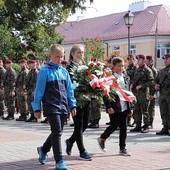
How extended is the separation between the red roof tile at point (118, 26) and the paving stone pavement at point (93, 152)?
3762 centimetres

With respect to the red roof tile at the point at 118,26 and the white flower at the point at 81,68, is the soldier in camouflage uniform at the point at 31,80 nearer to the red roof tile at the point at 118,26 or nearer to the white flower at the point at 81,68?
the white flower at the point at 81,68

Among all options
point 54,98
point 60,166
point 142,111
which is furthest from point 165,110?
point 60,166

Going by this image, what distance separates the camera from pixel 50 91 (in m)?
7.19

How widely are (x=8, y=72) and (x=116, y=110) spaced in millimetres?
8314

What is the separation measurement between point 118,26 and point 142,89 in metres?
46.2

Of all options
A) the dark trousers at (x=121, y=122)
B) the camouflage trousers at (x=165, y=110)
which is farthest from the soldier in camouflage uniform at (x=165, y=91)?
the dark trousers at (x=121, y=122)

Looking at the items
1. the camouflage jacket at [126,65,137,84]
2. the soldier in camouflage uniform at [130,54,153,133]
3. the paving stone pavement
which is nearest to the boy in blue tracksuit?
the paving stone pavement

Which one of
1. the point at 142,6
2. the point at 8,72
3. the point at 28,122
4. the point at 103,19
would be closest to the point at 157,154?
the point at 28,122

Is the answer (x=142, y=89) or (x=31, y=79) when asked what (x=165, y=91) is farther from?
(x=31, y=79)

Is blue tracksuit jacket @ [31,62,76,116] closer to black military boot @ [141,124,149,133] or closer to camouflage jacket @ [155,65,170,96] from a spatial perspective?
camouflage jacket @ [155,65,170,96]

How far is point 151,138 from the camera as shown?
11203 mm

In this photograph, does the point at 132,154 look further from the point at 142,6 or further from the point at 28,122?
the point at 142,6

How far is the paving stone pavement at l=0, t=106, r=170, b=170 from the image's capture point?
25.0 ft

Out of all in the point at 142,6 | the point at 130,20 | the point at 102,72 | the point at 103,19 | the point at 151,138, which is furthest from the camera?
the point at 103,19
